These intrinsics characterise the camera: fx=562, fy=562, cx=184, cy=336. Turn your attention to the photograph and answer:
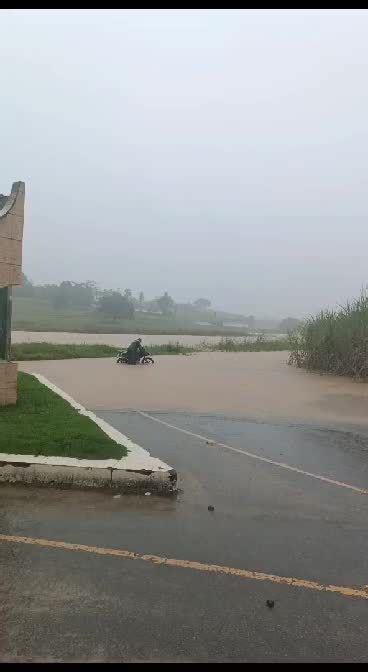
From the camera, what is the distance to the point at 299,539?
4.88 m

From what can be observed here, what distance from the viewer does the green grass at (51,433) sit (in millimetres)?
6750

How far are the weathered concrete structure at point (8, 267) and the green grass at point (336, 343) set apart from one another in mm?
14137

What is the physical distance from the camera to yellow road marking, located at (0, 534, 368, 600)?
3.97 metres

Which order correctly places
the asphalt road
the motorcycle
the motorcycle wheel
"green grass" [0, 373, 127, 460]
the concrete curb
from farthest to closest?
the motorcycle wheel → the motorcycle → "green grass" [0, 373, 127, 460] → the concrete curb → the asphalt road

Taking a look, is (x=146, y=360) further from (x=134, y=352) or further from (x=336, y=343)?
(x=336, y=343)

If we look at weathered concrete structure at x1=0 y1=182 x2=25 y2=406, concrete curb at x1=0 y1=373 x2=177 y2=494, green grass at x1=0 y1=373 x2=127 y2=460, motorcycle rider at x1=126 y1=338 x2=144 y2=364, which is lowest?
concrete curb at x1=0 y1=373 x2=177 y2=494

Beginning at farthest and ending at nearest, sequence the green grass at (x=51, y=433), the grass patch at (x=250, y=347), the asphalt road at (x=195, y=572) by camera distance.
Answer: the grass patch at (x=250, y=347) → the green grass at (x=51, y=433) → the asphalt road at (x=195, y=572)

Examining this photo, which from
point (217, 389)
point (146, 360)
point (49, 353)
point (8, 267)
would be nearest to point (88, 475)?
point (8, 267)

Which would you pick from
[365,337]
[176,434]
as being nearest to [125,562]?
[176,434]

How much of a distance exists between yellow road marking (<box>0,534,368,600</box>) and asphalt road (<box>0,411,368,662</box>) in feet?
0.09

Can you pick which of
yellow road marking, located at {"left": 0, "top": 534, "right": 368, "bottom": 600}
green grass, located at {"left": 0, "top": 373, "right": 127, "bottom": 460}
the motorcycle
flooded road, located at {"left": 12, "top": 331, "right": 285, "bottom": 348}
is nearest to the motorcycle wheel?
the motorcycle

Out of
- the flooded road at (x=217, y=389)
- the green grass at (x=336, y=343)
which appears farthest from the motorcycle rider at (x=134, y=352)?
the green grass at (x=336, y=343)

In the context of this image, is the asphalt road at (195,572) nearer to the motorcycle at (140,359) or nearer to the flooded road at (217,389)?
the flooded road at (217,389)

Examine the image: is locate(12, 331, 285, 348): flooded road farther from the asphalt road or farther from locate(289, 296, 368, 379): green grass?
the asphalt road
